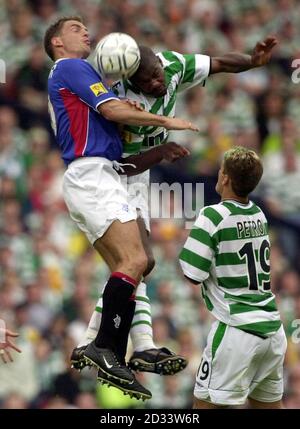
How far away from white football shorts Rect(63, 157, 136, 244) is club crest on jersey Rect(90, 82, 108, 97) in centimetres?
43

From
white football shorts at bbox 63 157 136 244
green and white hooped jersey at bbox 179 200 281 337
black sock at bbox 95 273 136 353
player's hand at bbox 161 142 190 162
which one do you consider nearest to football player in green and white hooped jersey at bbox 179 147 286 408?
green and white hooped jersey at bbox 179 200 281 337

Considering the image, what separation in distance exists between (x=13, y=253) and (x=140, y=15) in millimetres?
4107

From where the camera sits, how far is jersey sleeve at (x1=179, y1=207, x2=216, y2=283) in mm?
7387

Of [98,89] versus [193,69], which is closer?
[98,89]

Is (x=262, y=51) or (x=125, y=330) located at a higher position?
(x=262, y=51)

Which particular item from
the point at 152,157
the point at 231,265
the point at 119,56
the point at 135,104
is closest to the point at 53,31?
the point at 119,56

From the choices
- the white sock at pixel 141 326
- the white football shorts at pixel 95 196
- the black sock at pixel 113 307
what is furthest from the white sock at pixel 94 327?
the white football shorts at pixel 95 196

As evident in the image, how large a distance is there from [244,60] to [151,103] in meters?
0.78

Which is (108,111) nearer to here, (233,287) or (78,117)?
(78,117)

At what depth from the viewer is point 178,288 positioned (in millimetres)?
12430

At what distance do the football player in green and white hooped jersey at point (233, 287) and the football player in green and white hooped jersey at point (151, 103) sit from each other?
27 centimetres

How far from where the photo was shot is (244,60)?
8.11 metres

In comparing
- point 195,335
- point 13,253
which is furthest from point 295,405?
point 13,253
